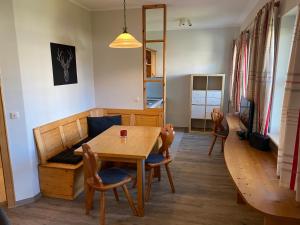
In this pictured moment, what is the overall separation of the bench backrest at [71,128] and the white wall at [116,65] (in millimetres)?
181

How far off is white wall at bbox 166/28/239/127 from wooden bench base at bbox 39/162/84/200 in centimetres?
396

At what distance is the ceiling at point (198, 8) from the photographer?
148 inches

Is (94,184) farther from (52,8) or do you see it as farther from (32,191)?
(52,8)

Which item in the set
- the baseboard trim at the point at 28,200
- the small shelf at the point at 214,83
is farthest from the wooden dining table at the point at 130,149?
the small shelf at the point at 214,83

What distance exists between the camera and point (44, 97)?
3.15 metres

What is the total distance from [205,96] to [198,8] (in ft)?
7.74

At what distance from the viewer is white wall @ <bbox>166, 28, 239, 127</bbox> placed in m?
5.89

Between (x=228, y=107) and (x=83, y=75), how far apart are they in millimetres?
3848

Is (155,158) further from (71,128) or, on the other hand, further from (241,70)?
(241,70)

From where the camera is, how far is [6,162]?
2711 mm

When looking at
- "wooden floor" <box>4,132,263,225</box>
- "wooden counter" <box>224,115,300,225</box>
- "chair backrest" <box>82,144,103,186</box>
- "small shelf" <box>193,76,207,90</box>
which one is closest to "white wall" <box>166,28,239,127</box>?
"small shelf" <box>193,76,207,90</box>

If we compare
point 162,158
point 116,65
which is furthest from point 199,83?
point 162,158

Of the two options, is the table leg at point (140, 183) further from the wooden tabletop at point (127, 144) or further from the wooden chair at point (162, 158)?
the wooden chair at point (162, 158)

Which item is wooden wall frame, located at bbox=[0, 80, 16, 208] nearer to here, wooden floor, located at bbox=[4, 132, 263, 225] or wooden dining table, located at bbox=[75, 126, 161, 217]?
wooden floor, located at bbox=[4, 132, 263, 225]
